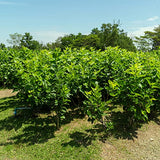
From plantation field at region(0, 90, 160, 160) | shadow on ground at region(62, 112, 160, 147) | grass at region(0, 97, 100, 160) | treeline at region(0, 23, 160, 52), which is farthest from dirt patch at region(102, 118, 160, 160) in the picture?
treeline at region(0, 23, 160, 52)

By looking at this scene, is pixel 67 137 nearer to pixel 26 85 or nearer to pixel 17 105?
pixel 26 85

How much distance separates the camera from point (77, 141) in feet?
11.5

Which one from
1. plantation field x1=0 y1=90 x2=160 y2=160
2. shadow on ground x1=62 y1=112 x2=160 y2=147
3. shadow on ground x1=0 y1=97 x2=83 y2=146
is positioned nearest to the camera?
plantation field x1=0 y1=90 x2=160 y2=160

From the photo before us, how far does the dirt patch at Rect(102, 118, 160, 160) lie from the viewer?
296cm

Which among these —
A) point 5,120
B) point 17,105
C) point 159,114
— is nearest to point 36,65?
point 5,120

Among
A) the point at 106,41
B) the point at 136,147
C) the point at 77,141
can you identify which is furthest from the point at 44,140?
the point at 106,41

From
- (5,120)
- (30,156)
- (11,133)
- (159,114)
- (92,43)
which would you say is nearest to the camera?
(30,156)

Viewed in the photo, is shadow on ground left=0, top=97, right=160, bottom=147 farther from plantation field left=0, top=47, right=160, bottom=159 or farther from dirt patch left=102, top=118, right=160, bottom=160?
dirt patch left=102, top=118, right=160, bottom=160

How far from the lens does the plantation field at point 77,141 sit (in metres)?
3.08

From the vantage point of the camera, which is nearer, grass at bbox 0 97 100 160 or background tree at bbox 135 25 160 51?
grass at bbox 0 97 100 160

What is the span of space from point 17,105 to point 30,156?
3.48 meters

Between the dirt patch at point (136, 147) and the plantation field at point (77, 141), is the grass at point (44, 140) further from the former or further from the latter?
the dirt patch at point (136, 147)

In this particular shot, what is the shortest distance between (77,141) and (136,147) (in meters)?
1.31

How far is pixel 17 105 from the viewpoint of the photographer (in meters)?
6.25
